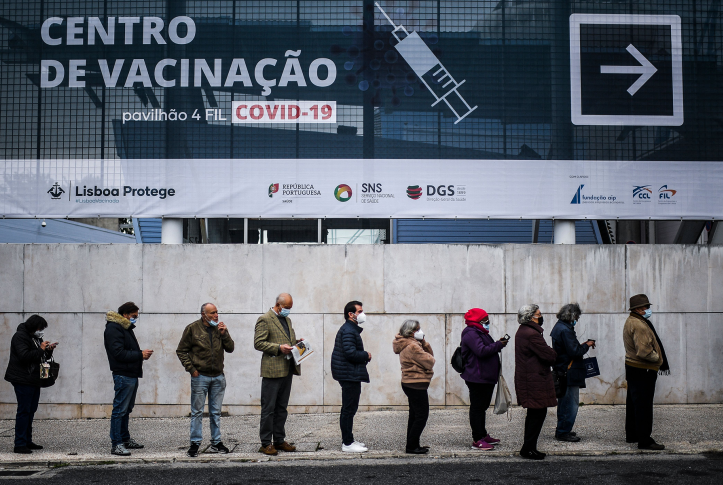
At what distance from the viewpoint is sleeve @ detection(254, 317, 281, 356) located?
7586 mm

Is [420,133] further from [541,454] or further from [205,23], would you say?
[541,454]

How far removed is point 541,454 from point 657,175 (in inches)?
195

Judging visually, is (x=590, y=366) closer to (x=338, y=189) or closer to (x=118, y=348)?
(x=338, y=189)

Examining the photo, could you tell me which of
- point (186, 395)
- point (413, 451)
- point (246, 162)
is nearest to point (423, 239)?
point (246, 162)

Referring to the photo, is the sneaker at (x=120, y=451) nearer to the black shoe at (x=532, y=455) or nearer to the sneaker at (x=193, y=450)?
the sneaker at (x=193, y=450)

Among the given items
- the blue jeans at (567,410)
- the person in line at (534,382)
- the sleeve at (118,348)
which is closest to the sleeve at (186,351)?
the sleeve at (118,348)

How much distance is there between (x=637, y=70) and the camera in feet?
33.7

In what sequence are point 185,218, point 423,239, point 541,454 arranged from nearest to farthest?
1. point 541,454
2. point 185,218
3. point 423,239

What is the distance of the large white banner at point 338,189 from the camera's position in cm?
1004

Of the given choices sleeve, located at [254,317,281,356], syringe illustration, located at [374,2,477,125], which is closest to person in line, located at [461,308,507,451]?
sleeve, located at [254,317,281,356]

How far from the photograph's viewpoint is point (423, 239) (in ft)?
44.2

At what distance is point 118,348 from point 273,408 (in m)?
1.77

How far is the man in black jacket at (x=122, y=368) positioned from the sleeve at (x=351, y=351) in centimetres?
227

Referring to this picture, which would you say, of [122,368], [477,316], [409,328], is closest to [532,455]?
[477,316]
